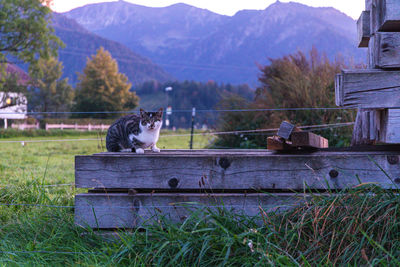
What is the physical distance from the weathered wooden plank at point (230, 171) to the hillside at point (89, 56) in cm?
12264

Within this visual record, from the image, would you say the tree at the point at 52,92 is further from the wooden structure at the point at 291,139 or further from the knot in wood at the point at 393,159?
the knot in wood at the point at 393,159

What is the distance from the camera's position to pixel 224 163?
2805 millimetres

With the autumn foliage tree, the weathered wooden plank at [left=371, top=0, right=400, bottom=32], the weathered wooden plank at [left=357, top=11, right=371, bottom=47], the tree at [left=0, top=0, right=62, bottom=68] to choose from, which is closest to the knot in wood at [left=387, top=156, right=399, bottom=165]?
the weathered wooden plank at [left=371, top=0, right=400, bottom=32]

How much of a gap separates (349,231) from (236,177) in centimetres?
83

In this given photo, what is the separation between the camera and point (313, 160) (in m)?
2.76

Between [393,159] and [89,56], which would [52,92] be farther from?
[89,56]

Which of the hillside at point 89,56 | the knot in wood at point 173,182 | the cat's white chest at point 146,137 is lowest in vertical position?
the knot in wood at point 173,182

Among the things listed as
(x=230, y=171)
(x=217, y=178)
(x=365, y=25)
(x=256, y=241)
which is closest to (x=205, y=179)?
(x=217, y=178)

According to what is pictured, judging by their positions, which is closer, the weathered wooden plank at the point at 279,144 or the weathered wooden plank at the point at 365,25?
the weathered wooden plank at the point at 279,144

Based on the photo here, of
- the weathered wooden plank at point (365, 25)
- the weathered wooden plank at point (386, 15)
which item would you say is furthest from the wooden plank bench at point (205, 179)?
the weathered wooden plank at point (365, 25)

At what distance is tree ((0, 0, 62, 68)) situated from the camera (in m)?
27.5

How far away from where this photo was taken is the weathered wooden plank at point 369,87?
255 centimetres

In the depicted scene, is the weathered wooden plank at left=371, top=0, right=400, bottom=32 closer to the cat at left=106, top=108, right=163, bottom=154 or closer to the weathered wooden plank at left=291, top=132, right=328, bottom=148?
the weathered wooden plank at left=291, top=132, right=328, bottom=148

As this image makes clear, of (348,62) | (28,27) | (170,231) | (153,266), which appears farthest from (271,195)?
(28,27)
